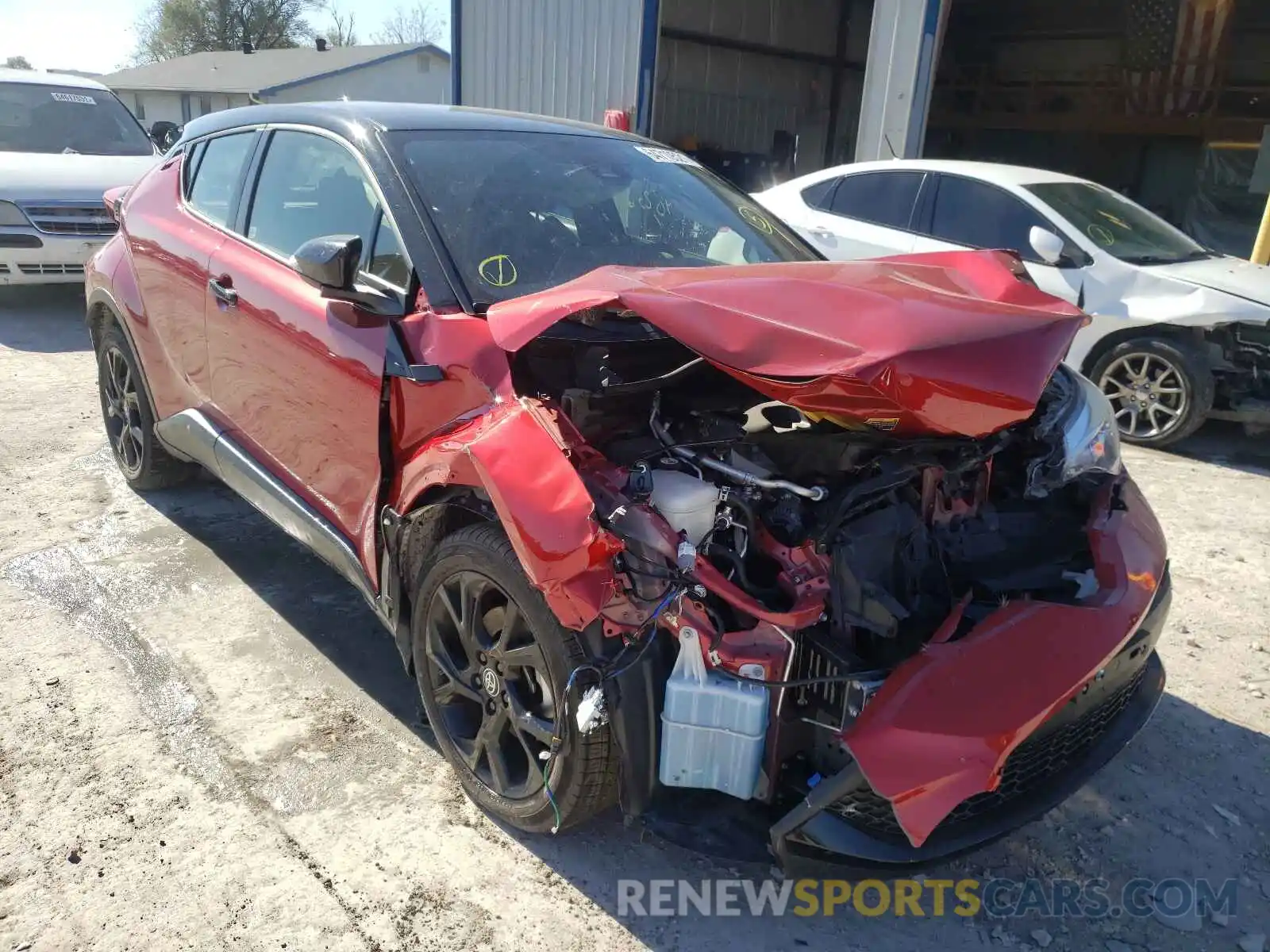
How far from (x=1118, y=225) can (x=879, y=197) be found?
62.7 inches

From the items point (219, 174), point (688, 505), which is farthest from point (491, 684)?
point (219, 174)

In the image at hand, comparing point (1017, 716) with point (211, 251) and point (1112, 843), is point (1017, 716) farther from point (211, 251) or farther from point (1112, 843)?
point (211, 251)

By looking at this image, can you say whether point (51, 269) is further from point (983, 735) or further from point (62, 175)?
point (983, 735)

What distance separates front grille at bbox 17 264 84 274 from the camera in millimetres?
8078

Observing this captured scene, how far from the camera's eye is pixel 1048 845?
2621 millimetres

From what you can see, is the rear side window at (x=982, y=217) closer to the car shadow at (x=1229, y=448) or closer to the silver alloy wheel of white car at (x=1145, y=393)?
the silver alloy wheel of white car at (x=1145, y=393)

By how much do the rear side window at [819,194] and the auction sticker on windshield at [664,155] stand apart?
Result: 3.62 m

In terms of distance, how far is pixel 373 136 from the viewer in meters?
3.10

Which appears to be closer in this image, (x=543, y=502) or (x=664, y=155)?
(x=543, y=502)

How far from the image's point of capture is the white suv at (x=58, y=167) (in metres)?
7.97

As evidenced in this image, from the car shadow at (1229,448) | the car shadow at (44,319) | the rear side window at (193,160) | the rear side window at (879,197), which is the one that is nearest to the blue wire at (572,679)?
the rear side window at (193,160)

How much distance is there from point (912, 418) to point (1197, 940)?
1.48 metres

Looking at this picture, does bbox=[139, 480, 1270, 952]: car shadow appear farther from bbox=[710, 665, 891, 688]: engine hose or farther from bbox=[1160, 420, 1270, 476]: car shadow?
bbox=[1160, 420, 1270, 476]: car shadow

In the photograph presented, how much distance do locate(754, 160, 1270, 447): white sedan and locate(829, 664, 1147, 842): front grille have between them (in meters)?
3.62
